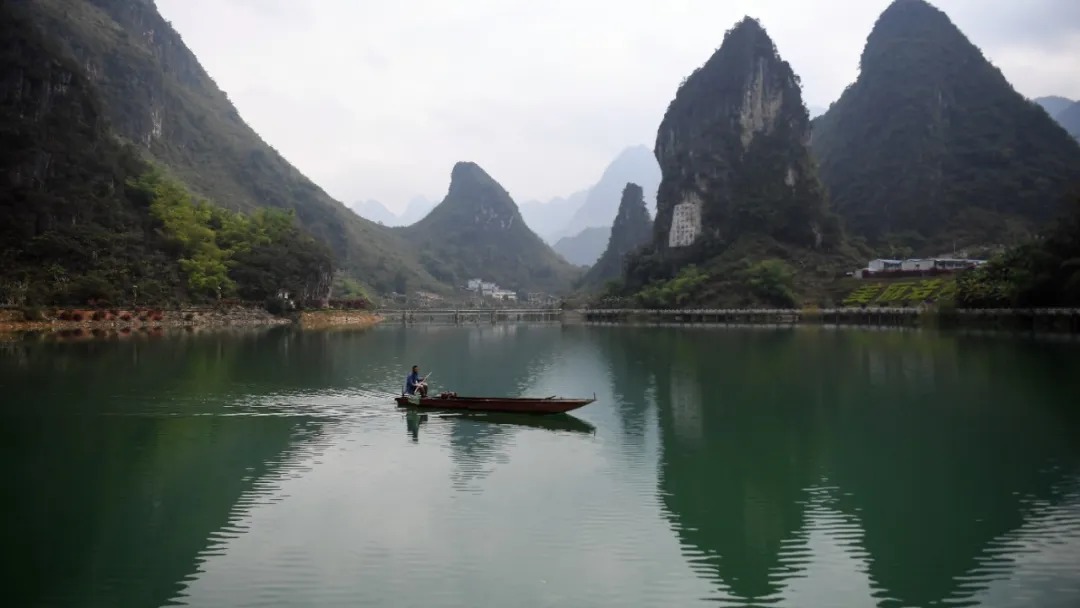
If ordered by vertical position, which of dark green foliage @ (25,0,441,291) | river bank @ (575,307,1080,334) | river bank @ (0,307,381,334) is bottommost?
river bank @ (575,307,1080,334)

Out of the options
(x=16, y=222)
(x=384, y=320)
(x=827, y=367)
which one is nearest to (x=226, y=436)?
(x=827, y=367)

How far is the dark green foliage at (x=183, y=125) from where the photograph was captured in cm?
12988

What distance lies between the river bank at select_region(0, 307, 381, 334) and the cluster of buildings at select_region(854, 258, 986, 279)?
2533 inches

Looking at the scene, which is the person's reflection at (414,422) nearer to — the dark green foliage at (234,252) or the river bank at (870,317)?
the river bank at (870,317)

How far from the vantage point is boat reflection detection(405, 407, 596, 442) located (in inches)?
825

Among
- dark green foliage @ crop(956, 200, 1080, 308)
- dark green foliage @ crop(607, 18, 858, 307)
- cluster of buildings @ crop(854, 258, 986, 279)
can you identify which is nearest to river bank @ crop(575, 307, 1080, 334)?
dark green foliage @ crop(956, 200, 1080, 308)

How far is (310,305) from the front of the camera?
297ft

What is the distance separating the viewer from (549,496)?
14156 mm

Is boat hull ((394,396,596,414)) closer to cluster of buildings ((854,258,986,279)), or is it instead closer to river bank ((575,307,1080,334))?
river bank ((575,307,1080,334))

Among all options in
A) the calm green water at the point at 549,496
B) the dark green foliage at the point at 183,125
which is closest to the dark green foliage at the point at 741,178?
the dark green foliage at the point at 183,125

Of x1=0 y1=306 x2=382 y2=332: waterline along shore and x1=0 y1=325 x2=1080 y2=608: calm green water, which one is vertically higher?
x1=0 y1=306 x2=382 y2=332: waterline along shore

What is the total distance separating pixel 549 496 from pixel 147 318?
57.2 meters

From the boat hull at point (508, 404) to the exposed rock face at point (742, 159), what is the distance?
102 meters

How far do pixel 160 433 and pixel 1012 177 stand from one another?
142 m
